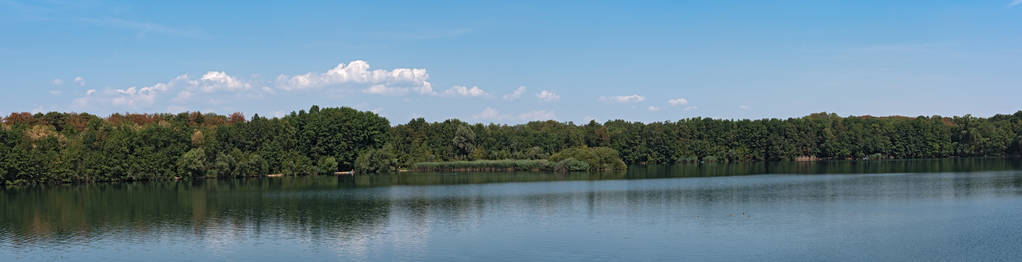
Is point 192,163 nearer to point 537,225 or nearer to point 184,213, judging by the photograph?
point 184,213

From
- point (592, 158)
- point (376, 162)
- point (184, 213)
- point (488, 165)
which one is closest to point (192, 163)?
point (376, 162)

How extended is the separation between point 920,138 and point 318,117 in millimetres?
111988

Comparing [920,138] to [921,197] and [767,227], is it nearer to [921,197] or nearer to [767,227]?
[921,197]

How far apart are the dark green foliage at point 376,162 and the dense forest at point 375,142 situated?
191 mm

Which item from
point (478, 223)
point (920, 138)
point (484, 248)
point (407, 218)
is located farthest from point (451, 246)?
point (920, 138)

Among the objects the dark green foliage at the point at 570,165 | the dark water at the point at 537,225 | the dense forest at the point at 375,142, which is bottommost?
the dark water at the point at 537,225

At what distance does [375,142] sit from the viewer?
110875mm

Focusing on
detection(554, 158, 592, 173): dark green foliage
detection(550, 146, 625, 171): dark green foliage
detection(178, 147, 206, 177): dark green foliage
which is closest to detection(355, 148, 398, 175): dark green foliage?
detection(178, 147, 206, 177): dark green foliage

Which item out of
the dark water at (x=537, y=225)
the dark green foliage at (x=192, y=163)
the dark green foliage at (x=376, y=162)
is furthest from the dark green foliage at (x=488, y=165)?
the dark water at (x=537, y=225)

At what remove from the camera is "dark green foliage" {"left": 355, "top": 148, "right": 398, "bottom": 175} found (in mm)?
104500

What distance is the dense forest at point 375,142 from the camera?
83812 millimetres

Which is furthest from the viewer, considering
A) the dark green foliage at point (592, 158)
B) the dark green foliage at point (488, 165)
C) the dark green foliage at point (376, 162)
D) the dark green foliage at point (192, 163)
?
the dark green foliage at point (376, 162)

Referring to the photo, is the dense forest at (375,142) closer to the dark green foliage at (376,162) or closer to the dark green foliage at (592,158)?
the dark green foliage at (376,162)

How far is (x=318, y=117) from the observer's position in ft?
355
